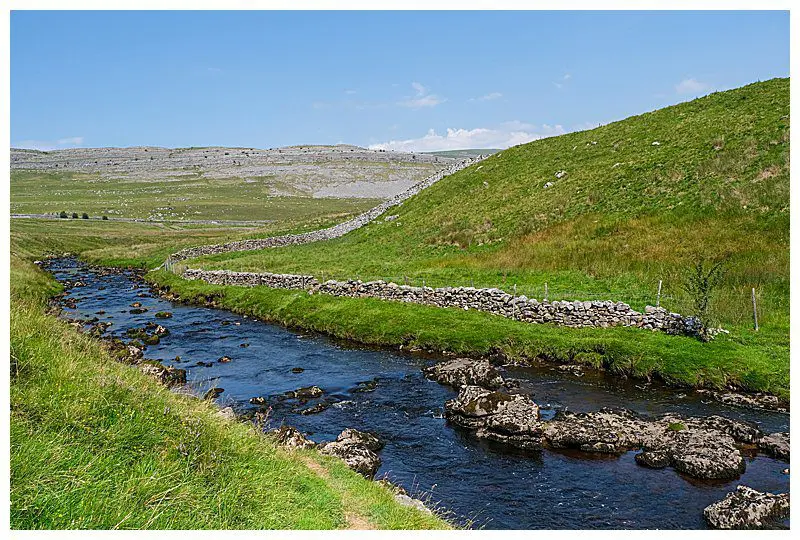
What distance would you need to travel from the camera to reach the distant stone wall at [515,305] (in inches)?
982

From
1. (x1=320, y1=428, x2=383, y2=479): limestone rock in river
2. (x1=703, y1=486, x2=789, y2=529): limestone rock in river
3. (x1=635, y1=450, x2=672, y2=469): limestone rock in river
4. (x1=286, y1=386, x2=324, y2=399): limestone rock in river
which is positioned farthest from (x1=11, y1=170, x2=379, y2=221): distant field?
(x1=703, y1=486, x2=789, y2=529): limestone rock in river

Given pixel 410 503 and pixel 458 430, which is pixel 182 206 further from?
pixel 410 503

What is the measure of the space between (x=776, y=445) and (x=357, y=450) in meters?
11.5

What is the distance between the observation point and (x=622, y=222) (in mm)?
42750

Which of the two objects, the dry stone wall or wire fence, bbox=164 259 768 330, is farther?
wire fence, bbox=164 259 768 330

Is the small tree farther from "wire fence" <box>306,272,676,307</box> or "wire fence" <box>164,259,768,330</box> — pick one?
"wire fence" <box>306,272,676,307</box>

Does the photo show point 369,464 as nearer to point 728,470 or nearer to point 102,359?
point 102,359

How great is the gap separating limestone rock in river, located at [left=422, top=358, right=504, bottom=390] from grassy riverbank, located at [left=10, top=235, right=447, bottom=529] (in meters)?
10.3

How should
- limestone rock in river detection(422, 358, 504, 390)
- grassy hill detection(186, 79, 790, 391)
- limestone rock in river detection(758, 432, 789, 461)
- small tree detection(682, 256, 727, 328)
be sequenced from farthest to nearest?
1. grassy hill detection(186, 79, 790, 391)
2. small tree detection(682, 256, 727, 328)
3. limestone rock in river detection(422, 358, 504, 390)
4. limestone rock in river detection(758, 432, 789, 461)

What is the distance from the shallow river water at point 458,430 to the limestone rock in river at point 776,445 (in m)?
0.36

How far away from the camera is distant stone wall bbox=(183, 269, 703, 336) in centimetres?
2495

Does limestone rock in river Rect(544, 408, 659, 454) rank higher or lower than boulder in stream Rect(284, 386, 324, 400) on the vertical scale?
higher

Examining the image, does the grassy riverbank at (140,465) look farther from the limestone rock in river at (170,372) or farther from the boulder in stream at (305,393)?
the limestone rock in river at (170,372)

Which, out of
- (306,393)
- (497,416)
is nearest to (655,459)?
(497,416)
